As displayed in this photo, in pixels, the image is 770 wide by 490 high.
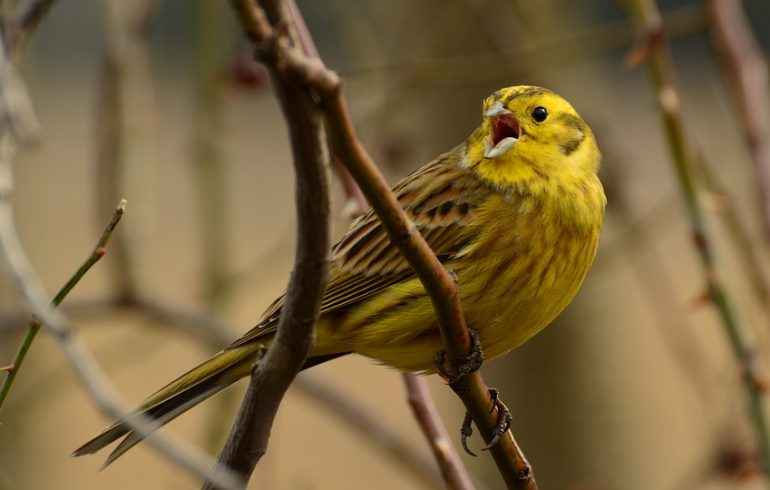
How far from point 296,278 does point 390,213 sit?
0.75 feet

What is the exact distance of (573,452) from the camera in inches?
234

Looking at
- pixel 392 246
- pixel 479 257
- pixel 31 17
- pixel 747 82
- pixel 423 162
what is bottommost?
pixel 479 257

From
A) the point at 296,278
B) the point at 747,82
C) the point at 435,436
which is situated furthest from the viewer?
the point at 747,82

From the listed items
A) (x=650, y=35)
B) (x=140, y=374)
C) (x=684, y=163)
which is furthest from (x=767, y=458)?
(x=140, y=374)

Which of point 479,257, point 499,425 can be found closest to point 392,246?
point 479,257

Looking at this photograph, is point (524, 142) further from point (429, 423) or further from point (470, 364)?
point (470, 364)

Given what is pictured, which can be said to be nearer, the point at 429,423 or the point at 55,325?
the point at 55,325

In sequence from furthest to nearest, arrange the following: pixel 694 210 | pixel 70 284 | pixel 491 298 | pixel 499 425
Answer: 1. pixel 694 210
2. pixel 491 298
3. pixel 499 425
4. pixel 70 284

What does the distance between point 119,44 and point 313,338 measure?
3.01 metres

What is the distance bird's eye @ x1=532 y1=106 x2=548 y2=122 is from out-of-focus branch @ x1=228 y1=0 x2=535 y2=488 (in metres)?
1.16

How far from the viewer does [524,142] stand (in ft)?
11.8

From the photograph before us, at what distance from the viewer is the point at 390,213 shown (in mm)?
1927

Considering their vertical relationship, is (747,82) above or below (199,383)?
above

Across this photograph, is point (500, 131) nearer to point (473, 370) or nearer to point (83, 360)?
point (473, 370)
